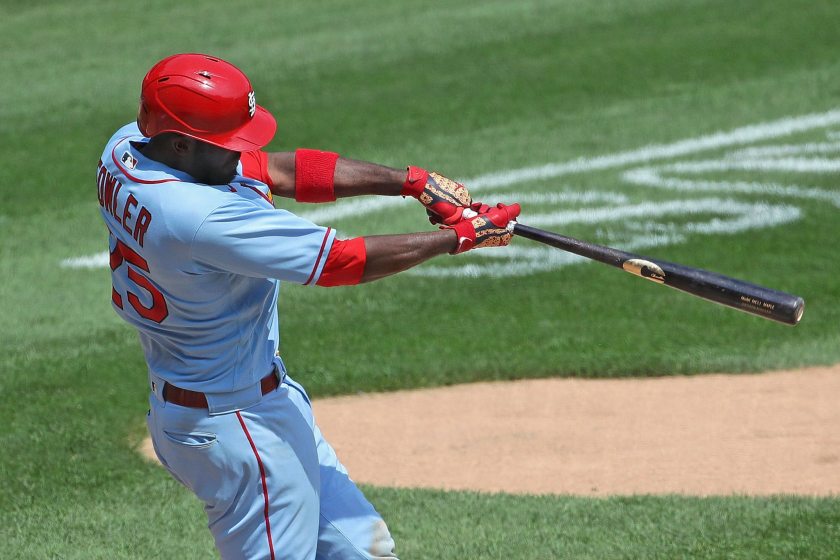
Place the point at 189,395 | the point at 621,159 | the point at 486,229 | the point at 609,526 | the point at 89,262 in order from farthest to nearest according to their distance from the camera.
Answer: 1. the point at 621,159
2. the point at 89,262
3. the point at 609,526
4. the point at 486,229
5. the point at 189,395

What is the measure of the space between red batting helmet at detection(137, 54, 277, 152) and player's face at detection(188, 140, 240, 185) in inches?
2.1

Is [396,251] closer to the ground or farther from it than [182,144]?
closer to the ground

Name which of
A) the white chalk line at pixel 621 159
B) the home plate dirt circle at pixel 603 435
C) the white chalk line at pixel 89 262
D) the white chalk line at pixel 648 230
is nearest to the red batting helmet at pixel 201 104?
the home plate dirt circle at pixel 603 435

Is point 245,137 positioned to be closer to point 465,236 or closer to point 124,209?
point 124,209

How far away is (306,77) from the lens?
37.4 ft

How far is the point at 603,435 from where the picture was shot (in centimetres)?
552

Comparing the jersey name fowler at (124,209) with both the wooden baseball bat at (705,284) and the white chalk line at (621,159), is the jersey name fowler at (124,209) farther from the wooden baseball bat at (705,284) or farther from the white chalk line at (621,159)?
the white chalk line at (621,159)

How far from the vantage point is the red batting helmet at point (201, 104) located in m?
2.97

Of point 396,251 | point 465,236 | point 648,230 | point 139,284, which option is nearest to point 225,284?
point 139,284

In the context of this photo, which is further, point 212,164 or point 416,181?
point 416,181

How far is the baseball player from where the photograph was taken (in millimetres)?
2943

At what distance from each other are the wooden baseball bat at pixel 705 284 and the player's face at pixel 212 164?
1.08 meters

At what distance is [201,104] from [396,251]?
714 millimetres

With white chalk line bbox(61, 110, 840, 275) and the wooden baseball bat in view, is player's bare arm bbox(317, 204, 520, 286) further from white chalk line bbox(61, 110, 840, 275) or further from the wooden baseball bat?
white chalk line bbox(61, 110, 840, 275)
